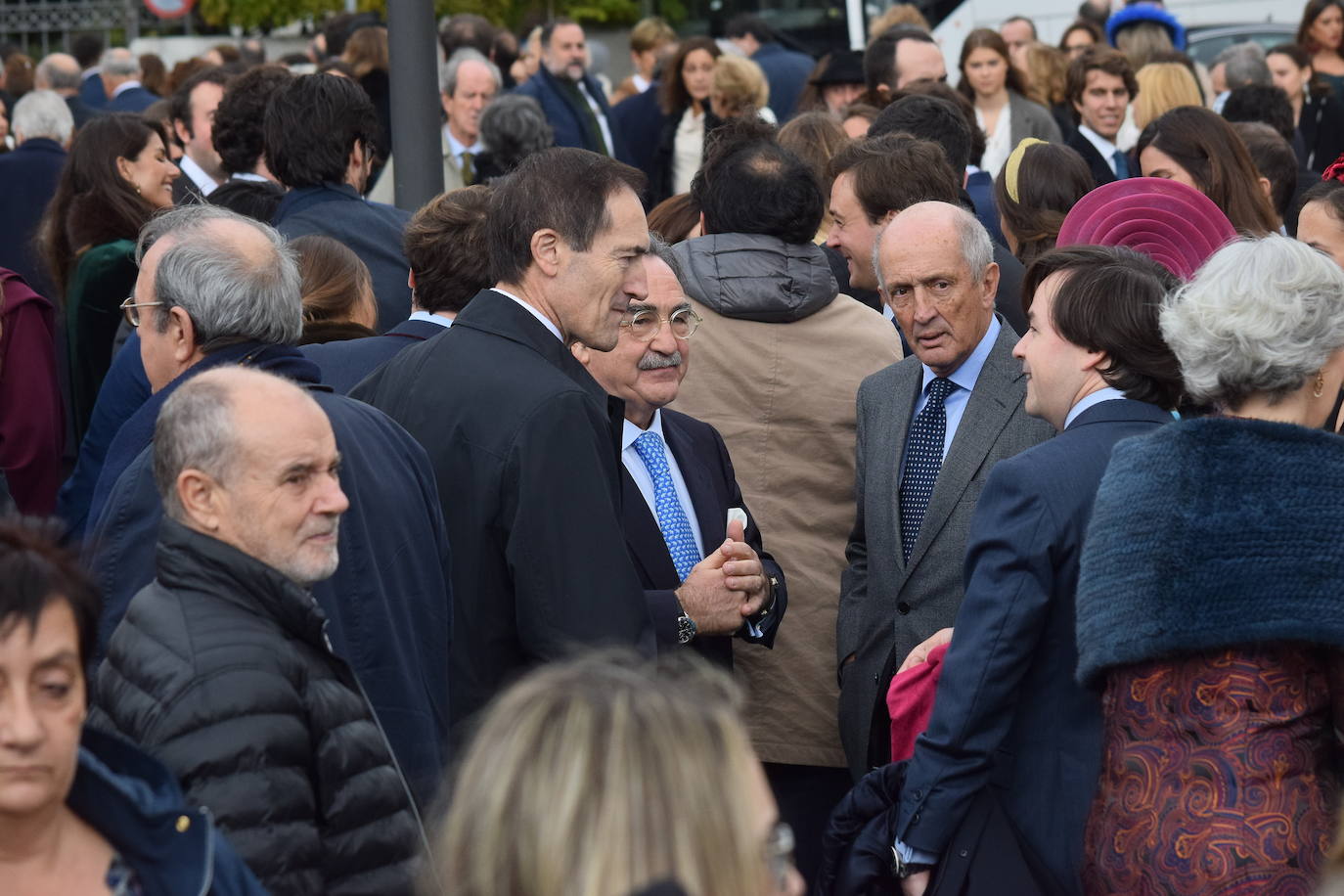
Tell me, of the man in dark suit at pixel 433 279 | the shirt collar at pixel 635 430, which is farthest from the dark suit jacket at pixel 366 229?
the shirt collar at pixel 635 430

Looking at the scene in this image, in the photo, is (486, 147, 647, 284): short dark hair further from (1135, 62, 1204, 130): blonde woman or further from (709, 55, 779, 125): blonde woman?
(709, 55, 779, 125): blonde woman

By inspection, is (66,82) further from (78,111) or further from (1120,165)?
(1120,165)

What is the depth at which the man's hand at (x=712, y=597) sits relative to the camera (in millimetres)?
4172

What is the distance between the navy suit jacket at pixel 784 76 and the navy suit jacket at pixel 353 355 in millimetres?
8289

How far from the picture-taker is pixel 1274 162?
677 cm

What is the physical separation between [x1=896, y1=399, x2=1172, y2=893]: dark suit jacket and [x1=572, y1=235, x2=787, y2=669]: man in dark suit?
2.94 ft

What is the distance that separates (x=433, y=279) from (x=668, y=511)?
898mm

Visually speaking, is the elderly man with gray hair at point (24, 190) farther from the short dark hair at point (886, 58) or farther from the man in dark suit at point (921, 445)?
the man in dark suit at point (921, 445)

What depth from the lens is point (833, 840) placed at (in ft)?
12.2

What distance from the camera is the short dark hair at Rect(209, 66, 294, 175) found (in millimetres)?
6605

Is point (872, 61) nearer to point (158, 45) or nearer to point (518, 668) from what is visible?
point (518, 668)

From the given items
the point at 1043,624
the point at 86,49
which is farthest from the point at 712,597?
the point at 86,49

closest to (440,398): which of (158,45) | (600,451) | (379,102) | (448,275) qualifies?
(600,451)

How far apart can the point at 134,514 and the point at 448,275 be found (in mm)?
1491
